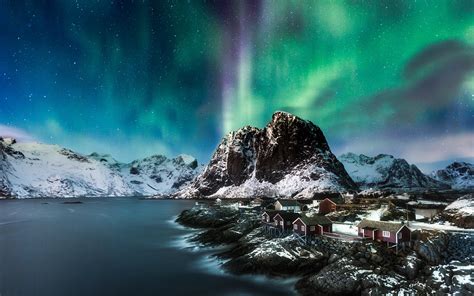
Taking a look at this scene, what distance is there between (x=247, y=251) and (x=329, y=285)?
1785cm

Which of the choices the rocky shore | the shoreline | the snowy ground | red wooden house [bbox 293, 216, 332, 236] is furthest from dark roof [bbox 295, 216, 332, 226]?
the shoreline

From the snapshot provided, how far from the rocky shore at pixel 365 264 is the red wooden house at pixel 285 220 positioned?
1081 centimetres

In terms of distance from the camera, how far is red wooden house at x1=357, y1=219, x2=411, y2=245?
42.5 m

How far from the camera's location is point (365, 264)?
3775 cm

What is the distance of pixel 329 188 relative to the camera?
19862 cm

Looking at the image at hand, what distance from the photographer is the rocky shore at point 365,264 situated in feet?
108

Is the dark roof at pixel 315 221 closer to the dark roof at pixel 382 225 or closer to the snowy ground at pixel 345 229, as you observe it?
the snowy ground at pixel 345 229

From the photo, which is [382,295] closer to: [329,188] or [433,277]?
[433,277]

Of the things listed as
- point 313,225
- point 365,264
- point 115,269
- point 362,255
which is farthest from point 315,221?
point 115,269

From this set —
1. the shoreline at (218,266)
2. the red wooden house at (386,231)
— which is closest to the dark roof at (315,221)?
the red wooden house at (386,231)

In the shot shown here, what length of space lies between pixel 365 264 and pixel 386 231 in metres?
8.86

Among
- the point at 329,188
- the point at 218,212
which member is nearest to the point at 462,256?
the point at 218,212

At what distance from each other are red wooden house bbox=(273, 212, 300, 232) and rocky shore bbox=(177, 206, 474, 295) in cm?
1081

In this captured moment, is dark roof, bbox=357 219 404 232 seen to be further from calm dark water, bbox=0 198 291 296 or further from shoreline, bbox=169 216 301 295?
calm dark water, bbox=0 198 291 296
